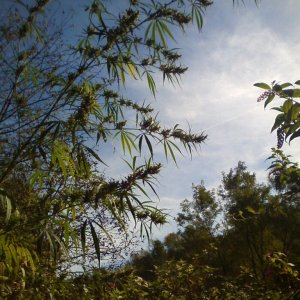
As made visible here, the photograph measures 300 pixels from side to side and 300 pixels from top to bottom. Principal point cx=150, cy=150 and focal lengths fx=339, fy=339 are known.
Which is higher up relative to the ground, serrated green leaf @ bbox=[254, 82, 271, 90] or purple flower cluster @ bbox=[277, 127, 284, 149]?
serrated green leaf @ bbox=[254, 82, 271, 90]

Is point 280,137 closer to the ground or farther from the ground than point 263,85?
closer to the ground

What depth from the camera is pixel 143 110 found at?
2525 millimetres

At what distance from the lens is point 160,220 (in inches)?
78.5

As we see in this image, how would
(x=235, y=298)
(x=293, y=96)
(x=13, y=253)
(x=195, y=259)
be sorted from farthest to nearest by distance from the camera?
1. (x=195, y=259)
2. (x=235, y=298)
3. (x=13, y=253)
4. (x=293, y=96)

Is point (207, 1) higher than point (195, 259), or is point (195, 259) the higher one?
point (207, 1)

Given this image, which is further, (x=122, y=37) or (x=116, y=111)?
(x=116, y=111)

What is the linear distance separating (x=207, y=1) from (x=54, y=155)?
1496 millimetres

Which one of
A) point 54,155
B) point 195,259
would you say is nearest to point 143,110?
point 54,155

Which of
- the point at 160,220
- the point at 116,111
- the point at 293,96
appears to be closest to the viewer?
the point at 293,96

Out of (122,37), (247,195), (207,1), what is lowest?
(122,37)

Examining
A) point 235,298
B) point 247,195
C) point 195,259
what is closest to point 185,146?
point 235,298

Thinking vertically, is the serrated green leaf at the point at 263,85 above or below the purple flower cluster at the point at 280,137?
above

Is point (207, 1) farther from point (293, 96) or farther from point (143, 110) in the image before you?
point (293, 96)

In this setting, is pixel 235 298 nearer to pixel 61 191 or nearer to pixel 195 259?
pixel 195 259
